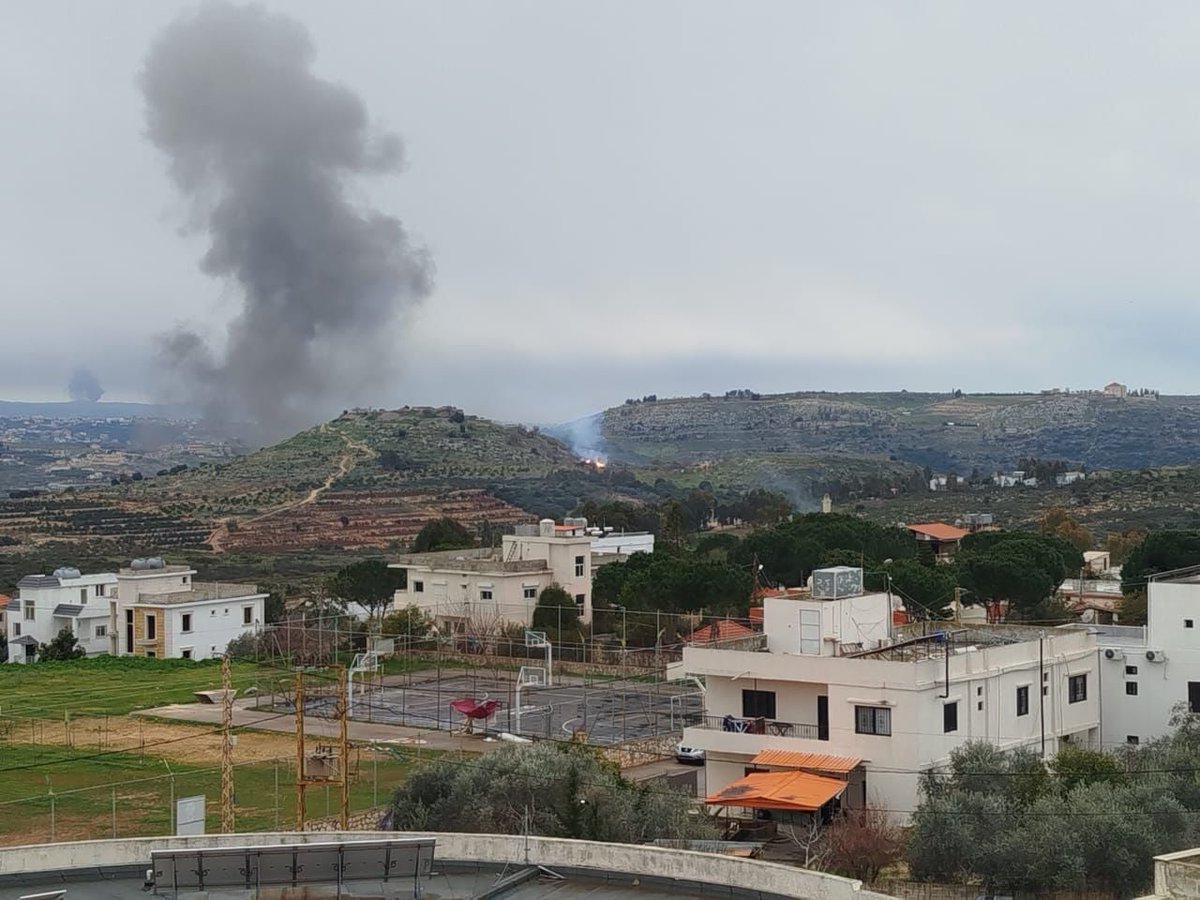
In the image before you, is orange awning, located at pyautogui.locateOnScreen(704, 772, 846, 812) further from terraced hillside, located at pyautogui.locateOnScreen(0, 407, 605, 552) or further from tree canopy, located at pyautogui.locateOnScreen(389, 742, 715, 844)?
terraced hillside, located at pyautogui.locateOnScreen(0, 407, 605, 552)

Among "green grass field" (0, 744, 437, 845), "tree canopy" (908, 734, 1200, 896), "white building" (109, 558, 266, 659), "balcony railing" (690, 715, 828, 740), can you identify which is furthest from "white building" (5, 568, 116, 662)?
"tree canopy" (908, 734, 1200, 896)

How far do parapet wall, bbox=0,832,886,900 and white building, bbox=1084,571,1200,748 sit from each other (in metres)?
20.8

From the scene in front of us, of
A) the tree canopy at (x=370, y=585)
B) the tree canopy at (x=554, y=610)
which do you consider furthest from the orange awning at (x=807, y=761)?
the tree canopy at (x=370, y=585)

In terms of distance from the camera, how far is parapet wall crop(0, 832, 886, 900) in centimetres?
1562

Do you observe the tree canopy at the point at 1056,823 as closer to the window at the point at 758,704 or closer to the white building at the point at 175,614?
the window at the point at 758,704

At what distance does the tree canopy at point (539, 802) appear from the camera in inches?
983

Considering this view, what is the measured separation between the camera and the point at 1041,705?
32.8 meters

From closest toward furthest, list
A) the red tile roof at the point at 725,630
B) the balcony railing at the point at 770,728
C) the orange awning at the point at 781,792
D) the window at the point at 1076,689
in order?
the orange awning at the point at 781,792 → the balcony railing at the point at 770,728 → the window at the point at 1076,689 → the red tile roof at the point at 725,630

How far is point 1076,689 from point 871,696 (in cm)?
689

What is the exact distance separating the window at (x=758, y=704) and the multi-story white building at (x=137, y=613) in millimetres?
31246

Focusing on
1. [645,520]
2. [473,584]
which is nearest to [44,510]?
[645,520]

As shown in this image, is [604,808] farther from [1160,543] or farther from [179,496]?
[179,496]

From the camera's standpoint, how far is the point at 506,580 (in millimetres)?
57562

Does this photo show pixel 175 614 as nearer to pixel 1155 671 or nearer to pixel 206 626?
pixel 206 626
